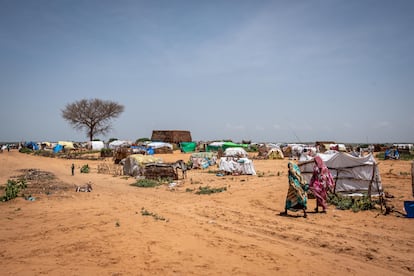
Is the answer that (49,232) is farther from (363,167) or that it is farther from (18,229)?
(363,167)

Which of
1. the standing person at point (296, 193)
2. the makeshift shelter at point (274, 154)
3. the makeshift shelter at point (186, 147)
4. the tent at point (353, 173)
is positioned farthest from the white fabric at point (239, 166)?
the makeshift shelter at point (186, 147)

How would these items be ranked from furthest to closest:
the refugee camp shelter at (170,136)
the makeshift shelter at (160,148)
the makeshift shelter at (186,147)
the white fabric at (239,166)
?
the refugee camp shelter at (170,136) → the makeshift shelter at (186,147) → the makeshift shelter at (160,148) → the white fabric at (239,166)

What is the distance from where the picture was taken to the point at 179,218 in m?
7.98

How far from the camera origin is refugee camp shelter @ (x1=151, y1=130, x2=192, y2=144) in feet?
163

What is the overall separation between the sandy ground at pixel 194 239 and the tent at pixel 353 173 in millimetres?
1313

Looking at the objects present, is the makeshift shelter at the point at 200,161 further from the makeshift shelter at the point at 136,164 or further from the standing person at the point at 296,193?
the standing person at the point at 296,193

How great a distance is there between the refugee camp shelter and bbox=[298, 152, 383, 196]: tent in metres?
39.0

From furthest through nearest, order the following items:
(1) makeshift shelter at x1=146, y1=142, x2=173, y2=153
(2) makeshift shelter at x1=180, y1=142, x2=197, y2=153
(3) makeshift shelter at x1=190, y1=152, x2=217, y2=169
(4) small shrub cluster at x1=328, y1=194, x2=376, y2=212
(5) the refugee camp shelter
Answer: (5) the refugee camp shelter < (2) makeshift shelter at x1=180, y1=142, x2=197, y2=153 < (1) makeshift shelter at x1=146, y1=142, x2=173, y2=153 < (3) makeshift shelter at x1=190, y1=152, x2=217, y2=169 < (4) small shrub cluster at x1=328, y1=194, x2=376, y2=212

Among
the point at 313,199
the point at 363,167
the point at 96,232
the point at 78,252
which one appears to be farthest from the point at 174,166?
the point at 78,252

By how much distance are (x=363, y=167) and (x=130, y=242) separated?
31.8 ft

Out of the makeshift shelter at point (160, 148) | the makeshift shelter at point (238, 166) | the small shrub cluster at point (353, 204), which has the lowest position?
the small shrub cluster at point (353, 204)

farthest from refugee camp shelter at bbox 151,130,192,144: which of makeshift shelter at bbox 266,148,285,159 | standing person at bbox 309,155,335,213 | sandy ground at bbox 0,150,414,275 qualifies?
standing person at bbox 309,155,335,213

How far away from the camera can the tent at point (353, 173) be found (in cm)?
1141

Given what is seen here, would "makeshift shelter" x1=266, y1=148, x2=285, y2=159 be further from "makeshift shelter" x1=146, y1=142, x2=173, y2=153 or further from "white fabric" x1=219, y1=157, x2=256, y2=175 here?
"white fabric" x1=219, y1=157, x2=256, y2=175
